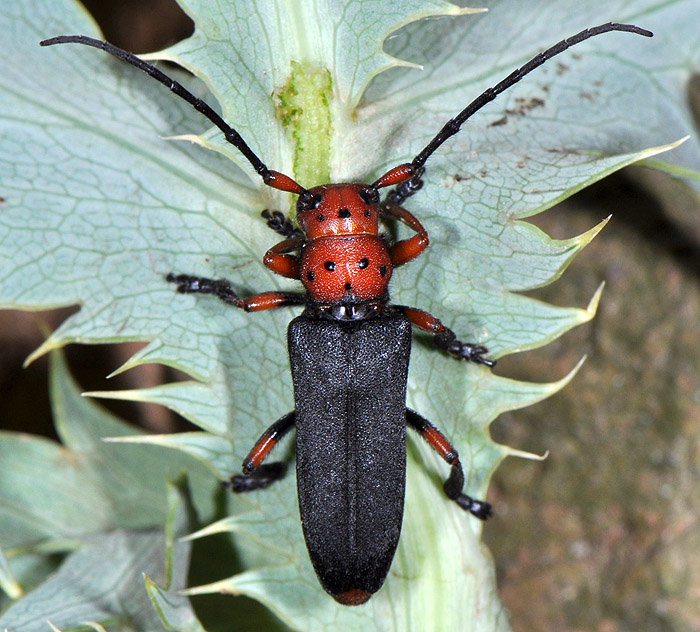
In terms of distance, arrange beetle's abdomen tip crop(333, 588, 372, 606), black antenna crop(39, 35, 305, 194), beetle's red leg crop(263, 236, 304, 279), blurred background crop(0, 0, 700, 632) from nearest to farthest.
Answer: black antenna crop(39, 35, 305, 194) < beetle's abdomen tip crop(333, 588, 372, 606) < beetle's red leg crop(263, 236, 304, 279) < blurred background crop(0, 0, 700, 632)

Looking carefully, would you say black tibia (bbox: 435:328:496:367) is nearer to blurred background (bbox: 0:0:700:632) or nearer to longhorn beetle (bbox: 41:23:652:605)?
longhorn beetle (bbox: 41:23:652:605)

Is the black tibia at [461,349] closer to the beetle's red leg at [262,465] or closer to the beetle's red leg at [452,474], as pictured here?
the beetle's red leg at [452,474]

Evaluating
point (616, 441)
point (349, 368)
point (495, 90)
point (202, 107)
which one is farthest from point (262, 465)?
point (616, 441)

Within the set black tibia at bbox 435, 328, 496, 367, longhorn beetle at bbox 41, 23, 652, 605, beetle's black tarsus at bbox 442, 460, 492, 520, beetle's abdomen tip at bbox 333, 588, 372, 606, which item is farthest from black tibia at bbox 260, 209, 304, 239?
beetle's abdomen tip at bbox 333, 588, 372, 606

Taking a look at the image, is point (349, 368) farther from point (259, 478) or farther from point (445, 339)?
point (259, 478)

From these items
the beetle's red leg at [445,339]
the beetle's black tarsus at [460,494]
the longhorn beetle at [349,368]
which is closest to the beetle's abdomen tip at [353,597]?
the longhorn beetle at [349,368]

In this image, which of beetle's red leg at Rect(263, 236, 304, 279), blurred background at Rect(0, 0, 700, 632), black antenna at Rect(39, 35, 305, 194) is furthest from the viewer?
blurred background at Rect(0, 0, 700, 632)

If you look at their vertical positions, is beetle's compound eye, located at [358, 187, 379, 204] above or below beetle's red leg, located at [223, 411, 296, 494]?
above
